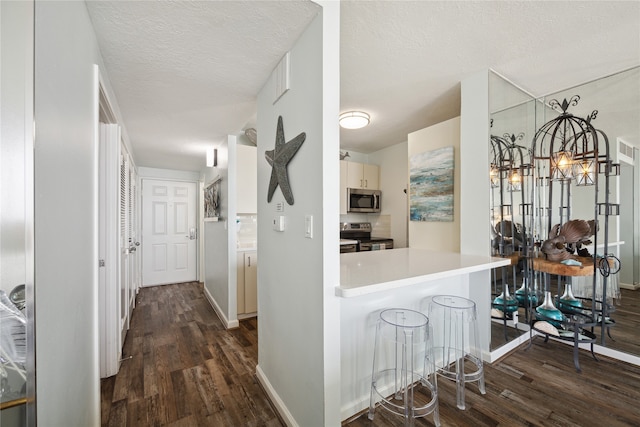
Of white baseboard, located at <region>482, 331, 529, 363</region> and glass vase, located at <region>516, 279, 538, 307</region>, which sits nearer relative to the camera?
white baseboard, located at <region>482, 331, 529, 363</region>

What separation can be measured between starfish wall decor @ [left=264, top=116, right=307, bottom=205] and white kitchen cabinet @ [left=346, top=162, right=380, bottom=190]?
8.06 feet

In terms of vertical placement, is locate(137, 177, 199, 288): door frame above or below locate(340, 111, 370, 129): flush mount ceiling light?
below

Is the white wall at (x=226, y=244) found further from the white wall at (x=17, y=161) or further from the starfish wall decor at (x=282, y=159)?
the white wall at (x=17, y=161)

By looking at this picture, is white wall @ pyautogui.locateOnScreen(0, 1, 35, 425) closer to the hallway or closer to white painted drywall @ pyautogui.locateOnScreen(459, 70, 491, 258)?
the hallway

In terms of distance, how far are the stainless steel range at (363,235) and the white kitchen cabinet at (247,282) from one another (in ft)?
5.30

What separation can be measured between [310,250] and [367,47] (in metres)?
1.37

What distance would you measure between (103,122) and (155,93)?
1.45ft

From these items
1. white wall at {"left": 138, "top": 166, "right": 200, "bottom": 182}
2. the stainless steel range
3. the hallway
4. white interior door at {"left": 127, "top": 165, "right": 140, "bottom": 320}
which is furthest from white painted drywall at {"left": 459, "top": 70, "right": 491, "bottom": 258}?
white wall at {"left": 138, "top": 166, "right": 200, "bottom": 182}

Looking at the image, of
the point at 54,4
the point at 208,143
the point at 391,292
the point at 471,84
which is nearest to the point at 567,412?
the point at 391,292

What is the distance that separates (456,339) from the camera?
69.9 inches

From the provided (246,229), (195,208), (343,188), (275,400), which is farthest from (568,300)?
(195,208)

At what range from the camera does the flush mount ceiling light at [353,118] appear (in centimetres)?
275

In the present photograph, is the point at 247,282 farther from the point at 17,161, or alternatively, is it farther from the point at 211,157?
the point at 17,161

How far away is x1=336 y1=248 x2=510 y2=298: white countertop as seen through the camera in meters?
1.28
